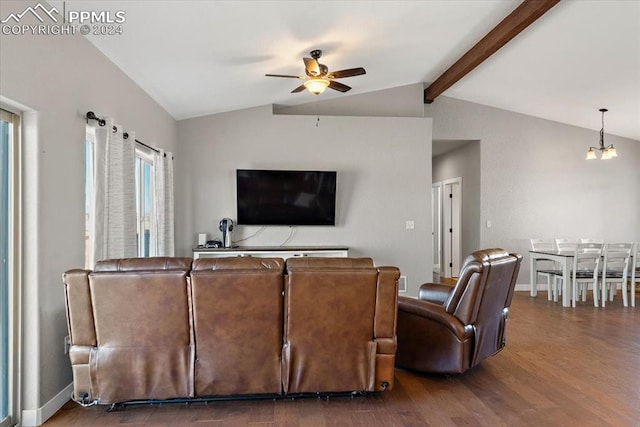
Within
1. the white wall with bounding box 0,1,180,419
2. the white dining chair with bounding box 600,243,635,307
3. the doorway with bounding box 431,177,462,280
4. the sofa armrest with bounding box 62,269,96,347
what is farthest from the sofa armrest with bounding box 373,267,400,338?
the doorway with bounding box 431,177,462,280

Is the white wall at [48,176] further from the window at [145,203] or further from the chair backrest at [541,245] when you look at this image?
the chair backrest at [541,245]

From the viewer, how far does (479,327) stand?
3135 mm

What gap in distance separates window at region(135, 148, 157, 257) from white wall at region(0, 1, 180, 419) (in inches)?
57.1

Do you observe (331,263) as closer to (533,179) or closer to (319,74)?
(319,74)

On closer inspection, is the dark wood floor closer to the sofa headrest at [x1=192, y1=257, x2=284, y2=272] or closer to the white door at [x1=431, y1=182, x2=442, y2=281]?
the sofa headrest at [x1=192, y1=257, x2=284, y2=272]

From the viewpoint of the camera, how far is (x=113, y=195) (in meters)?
3.43

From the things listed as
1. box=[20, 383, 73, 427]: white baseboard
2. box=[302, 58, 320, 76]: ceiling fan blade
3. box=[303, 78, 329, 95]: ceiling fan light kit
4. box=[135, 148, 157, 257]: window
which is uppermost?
box=[302, 58, 320, 76]: ceiling fan blade

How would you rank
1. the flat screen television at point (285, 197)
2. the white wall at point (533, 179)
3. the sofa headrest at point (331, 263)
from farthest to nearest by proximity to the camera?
the white wall at point (533, 179) < the flat screen television at point (285, 197) < the sofa headrest at point (331, 263)

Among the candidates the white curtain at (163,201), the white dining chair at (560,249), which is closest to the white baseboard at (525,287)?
the white dining chair at (560,249)

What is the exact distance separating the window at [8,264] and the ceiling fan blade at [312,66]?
7.96 feet

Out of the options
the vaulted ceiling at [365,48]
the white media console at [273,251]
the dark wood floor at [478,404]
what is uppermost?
the vaulted ceiling at [365,48]

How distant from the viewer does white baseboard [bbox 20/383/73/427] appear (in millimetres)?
2436

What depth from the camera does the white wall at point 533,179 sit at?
23.9 feet

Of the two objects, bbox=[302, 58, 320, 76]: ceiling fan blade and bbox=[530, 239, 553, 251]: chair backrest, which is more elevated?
bbox=[302, 58, 320, 76]: ceiling fan blade
